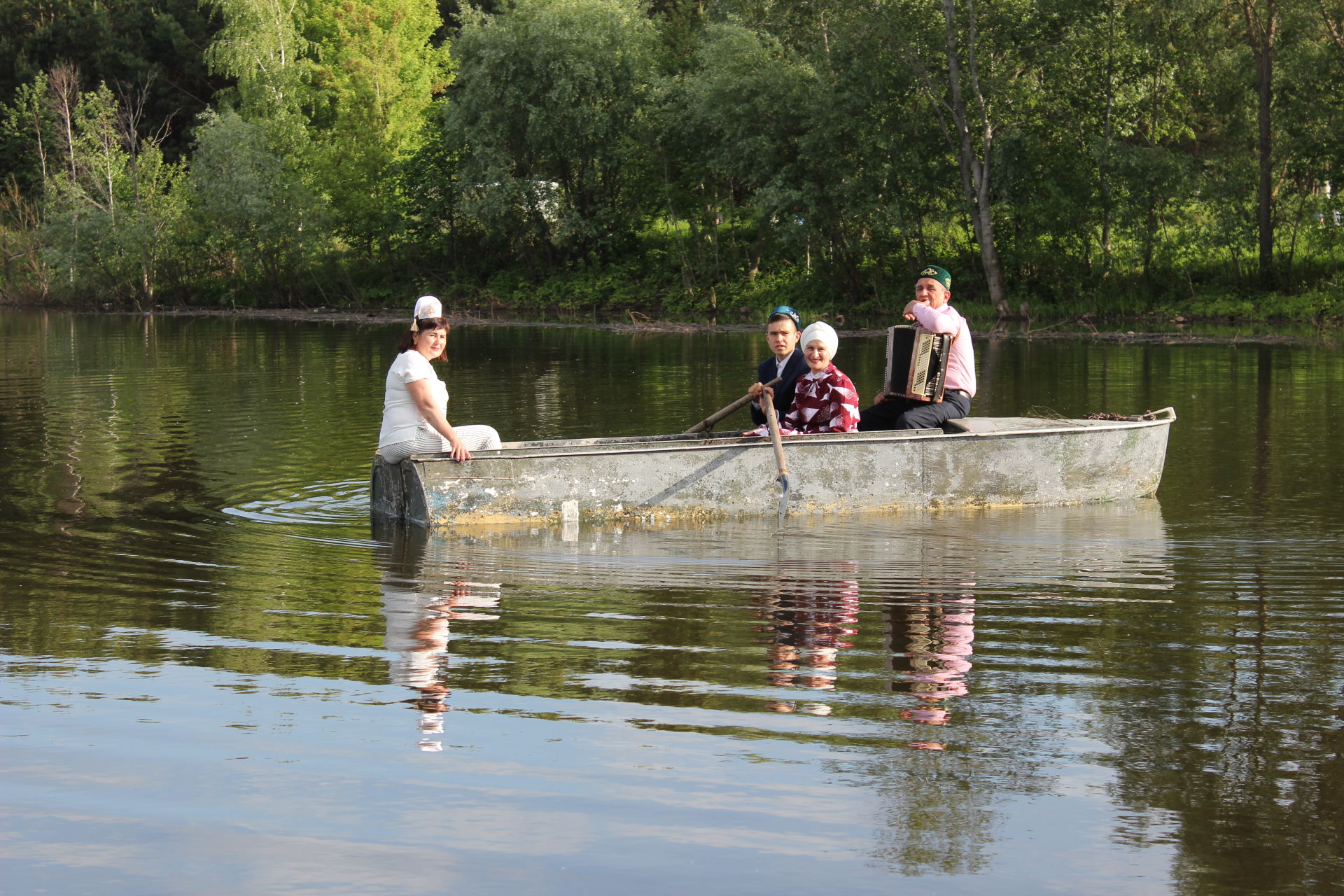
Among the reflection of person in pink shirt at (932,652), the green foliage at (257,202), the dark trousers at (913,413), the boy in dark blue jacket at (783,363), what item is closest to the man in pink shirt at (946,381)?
the dark trousers at (913,413)

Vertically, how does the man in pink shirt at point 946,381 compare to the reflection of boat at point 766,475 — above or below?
above

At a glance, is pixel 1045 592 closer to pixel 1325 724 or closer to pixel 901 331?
pixel 1325 724

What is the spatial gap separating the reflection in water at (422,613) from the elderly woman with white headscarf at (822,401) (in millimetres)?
2702

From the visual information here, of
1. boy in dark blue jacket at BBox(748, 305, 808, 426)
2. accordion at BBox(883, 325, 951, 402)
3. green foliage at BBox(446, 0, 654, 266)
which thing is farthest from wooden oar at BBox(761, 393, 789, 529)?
green foliage at BBox(446, 0, 654, 266)

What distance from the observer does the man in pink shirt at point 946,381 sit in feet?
34.1

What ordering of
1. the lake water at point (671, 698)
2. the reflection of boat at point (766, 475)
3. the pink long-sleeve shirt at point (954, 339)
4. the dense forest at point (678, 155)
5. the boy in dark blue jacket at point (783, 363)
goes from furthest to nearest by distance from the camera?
1. the dense forest at point (678, 155)
2. the pink long-sleeve shirt at point (954, 339)
3. the boy in dark blue jacket at point (783, 363)
4. the reflection of boat at point (766, 475)
5. the lake water at point (671, 698)

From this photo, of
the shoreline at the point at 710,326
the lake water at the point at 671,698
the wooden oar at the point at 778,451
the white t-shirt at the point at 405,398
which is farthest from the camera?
the shoreline at the point at 710,326

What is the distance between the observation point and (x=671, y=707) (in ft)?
17.7

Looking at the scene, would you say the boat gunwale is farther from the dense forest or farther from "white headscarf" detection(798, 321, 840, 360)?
the dense forest

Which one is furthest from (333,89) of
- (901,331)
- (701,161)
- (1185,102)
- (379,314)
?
(901,331)

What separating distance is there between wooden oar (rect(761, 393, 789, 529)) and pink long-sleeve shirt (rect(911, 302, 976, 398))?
137cm

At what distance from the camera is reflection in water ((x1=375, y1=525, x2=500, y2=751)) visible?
5.57 meters

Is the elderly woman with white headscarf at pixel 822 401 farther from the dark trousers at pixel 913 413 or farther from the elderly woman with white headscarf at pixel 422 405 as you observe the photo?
the elderly woman with white headscarf at pixel 422 405

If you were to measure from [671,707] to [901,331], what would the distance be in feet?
18.6
